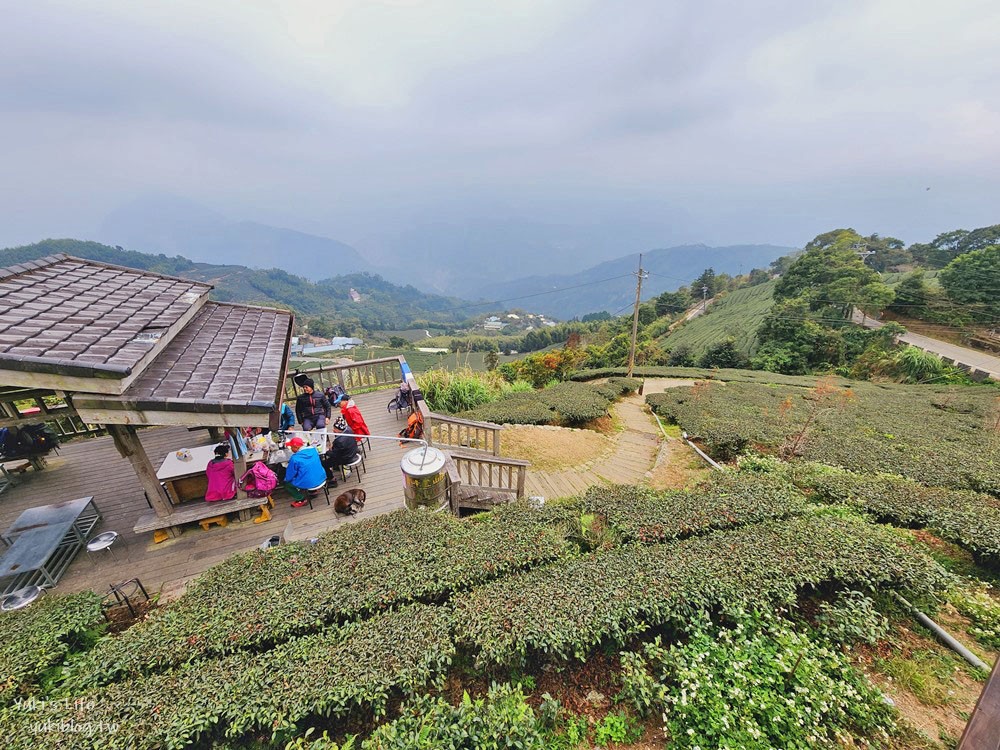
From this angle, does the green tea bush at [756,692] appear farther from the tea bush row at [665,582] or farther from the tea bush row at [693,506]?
the tea bush row at [693,506]

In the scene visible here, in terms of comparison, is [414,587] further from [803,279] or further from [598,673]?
[803,279]

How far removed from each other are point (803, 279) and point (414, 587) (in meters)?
49.3

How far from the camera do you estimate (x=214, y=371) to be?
4.84 m

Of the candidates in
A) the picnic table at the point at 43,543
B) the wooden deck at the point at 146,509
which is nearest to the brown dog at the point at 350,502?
the wooden deck at the point at 146,509

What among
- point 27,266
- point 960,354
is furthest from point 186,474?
point 960,354

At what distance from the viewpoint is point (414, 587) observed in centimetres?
412

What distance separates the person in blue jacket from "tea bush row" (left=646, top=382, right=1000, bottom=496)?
30.4 ft

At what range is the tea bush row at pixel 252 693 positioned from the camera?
9.27 feet

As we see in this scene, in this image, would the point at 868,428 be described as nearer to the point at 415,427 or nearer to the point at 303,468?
the point at 415,427

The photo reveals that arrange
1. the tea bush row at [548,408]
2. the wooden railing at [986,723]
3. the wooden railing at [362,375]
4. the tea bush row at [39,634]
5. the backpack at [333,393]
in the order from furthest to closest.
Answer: the tea bush row at [548,408], the wooden railing at [362,375], the backpack at [333,393], the tea bush row at [39,634], the wooden railing at [986,723]

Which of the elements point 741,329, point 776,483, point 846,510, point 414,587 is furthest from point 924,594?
point 741,329

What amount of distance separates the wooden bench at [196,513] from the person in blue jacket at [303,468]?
0.52m

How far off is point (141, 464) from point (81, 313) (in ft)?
7.11

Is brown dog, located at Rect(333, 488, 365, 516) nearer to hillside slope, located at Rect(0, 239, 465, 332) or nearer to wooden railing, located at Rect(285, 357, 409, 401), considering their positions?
wooden railing, located at Rect(285, 357, 409, 401)
